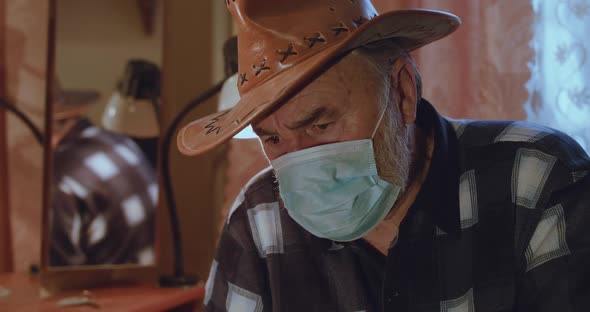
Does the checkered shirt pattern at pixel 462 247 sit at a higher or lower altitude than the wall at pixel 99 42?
lower

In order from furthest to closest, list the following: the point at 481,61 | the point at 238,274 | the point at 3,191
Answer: the point at 3,191
the point at 481,61
the point at 238,274

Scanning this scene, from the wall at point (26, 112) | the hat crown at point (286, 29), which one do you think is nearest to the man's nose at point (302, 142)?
the hat crown at point (286, 29)

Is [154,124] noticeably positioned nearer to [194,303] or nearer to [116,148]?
[116,148]

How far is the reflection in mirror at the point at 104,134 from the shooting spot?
2.04 meters

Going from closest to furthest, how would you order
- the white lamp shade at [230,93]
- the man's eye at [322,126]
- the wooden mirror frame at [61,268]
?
the man's eye at [322,126], the white lamp shade at [230,93], the wooden mirror frame at [61,268]

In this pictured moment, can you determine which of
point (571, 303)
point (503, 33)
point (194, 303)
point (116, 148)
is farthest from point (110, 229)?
point (571, 303)

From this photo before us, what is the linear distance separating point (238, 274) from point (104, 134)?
1055 millimetres

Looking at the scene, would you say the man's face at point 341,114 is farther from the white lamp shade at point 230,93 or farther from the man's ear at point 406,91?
the white lamp shade at point 230,93

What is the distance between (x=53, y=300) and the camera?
165 centimetres

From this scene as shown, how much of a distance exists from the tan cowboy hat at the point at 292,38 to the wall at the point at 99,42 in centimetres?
118

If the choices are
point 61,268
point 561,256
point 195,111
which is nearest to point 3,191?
point 61,268

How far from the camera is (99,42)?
211 centimetres

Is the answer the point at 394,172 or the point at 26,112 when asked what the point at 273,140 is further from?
the point at 26,112

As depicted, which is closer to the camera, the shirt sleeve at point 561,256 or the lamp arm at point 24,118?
the shirt sleeve at point 561,256
